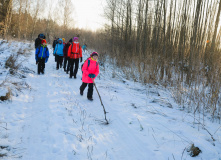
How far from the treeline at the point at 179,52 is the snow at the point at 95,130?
87cm

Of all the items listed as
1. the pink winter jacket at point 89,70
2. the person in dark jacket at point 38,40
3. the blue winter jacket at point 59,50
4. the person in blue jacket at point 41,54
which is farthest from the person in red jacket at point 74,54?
the pink winter jacket at point 89,70

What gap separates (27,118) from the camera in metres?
3.36

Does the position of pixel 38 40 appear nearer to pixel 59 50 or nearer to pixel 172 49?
pixel 59 50

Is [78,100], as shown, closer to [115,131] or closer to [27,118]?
[27,118]

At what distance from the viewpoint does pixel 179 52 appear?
8.24m

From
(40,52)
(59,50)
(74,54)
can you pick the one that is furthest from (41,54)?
(59,50)

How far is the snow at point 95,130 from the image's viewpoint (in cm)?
249

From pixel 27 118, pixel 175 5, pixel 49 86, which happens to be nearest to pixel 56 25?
pixel 175 5

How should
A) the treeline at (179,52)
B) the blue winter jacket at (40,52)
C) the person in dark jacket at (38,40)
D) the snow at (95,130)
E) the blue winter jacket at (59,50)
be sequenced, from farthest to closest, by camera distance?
the blue winter jacket at (59,50), the person in dark jacket at (38,40), the blue winter jacket at (40,52), the treeline at (179,52), the snow at (95,130)

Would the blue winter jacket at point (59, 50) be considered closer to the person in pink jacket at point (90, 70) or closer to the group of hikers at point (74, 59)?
the group of hikers at point (74, 59)

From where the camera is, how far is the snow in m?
2.49

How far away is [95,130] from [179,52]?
678cm

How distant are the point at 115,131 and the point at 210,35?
25.6 feet

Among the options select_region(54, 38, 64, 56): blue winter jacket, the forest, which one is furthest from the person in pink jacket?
select_region(54, 38, 64, 56): blue winter jacket
